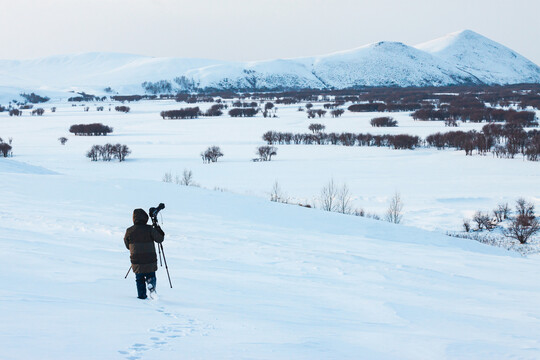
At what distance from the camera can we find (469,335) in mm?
6891

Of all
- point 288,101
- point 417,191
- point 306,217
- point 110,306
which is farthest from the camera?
point 288,101

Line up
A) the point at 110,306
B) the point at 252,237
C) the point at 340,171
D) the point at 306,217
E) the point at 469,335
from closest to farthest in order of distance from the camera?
the point at 110,306
the point at 469,335
the point at 252,237
the point at 306,217
the point at 340,171

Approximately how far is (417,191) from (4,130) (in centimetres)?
7199

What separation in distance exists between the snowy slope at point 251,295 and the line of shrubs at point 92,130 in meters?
65.6

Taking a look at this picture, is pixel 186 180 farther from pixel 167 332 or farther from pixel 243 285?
pixel 167 332


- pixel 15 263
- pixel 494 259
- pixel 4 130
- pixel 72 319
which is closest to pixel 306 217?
pixel 494 259

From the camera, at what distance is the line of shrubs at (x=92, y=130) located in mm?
79625

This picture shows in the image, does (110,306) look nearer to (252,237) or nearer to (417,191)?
(252,237)

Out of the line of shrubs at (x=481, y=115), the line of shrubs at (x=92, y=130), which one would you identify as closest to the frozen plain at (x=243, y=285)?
the line of shrubs at (x=92, y=130)

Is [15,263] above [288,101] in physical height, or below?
below

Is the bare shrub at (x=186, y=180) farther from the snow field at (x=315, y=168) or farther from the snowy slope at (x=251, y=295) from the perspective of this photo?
the snowy slope at (x=251, y=295)

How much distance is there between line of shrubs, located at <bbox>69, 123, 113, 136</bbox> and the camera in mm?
79625

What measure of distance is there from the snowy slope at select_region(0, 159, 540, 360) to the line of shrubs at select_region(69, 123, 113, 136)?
215ft

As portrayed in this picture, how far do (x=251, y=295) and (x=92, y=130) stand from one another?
7709 centimetres
